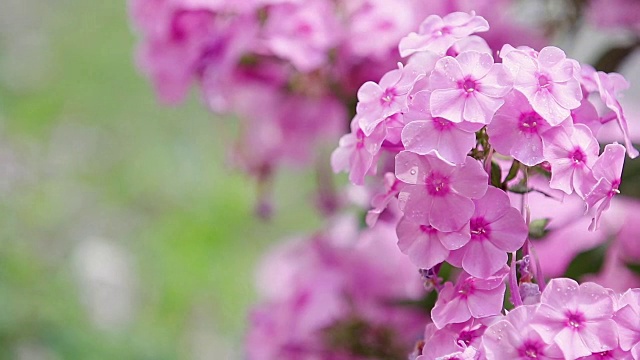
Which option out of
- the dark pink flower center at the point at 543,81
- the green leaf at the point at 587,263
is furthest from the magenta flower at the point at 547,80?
the green leaf at the point at 587,263

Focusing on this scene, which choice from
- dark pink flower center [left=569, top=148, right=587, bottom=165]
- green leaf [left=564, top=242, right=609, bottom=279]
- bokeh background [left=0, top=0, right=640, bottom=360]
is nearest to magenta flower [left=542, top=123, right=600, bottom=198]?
dark pink flower center [left=569, top=148, right=587, bottom=165]

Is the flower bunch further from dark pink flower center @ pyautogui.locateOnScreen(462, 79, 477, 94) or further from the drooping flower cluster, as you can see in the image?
the drooping flower cluster

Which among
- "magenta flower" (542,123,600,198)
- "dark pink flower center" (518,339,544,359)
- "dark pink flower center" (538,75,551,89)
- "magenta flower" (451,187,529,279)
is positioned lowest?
"dark pink flower center" (518,339,544,359)

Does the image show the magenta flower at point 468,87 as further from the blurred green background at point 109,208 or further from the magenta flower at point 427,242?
the blurred green background at point 109,208

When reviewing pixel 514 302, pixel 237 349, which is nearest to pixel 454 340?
pixel 514 302

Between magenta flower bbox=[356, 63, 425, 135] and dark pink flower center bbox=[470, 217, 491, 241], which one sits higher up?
magenta flower bbox=[356, 63, 425, 135]

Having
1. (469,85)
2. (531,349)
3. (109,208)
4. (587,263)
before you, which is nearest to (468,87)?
(469,85)
